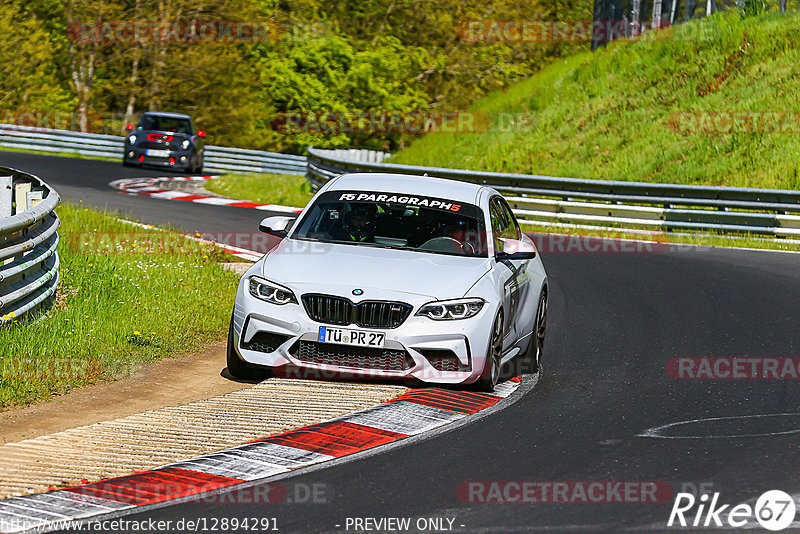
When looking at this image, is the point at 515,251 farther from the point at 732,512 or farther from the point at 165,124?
the point at 165,124

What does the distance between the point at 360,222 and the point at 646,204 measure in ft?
49.1

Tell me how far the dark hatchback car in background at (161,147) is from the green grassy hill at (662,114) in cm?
594

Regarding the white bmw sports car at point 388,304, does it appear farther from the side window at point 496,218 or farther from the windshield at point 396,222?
the side window at point 496,218

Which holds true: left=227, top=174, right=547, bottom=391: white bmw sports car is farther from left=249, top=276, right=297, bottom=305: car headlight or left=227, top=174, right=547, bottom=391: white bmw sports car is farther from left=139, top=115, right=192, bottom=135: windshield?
left=139, top=115, right=192, bottom=135: windshield

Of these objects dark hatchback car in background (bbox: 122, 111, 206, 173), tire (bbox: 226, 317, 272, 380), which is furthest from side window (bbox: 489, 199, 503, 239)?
dark hatchback car in background (bbox: 122, 111, 206, 173)

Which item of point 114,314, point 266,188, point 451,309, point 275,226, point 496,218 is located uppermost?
point 496,218

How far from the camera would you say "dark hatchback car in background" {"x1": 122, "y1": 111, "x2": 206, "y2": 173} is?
1250 inches

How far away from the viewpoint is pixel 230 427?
7.27 m

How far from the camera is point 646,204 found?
23672 millimetres

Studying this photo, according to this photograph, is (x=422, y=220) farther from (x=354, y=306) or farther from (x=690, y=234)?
(x=690, y=234)

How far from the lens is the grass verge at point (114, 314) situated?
874 cm

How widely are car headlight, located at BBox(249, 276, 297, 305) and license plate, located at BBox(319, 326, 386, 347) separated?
38 centimetres

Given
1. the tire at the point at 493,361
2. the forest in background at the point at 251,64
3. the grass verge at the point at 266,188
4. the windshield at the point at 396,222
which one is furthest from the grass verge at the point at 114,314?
the forest in background at the point at 251,64
